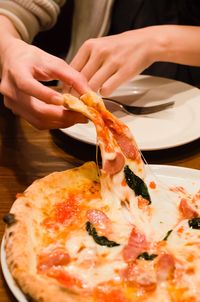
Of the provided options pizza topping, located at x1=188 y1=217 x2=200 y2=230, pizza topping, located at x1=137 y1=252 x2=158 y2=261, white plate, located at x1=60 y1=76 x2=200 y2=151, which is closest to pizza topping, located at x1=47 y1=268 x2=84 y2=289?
pizza topping, located at x1=137 y1=252 x2=158 y2=261

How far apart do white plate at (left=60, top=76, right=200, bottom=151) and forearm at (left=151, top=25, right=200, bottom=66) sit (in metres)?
0.09

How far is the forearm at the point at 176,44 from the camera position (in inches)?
63.4

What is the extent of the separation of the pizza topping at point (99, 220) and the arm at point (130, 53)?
0.52 meters

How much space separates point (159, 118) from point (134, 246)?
0.62 m

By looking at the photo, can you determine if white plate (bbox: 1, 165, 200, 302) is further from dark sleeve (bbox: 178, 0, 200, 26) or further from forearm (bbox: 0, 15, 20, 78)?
dark sleeve (bbox: 178, 0, 200, 26)

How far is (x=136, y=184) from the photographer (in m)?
1.05

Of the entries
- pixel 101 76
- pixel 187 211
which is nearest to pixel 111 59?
pixel 101 76

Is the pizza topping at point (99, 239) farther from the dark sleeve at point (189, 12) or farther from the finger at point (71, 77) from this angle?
the dark sleeve at point (189, 12)

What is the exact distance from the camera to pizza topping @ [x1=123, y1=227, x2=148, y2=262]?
0.87 m

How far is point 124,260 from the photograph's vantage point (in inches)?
33.8

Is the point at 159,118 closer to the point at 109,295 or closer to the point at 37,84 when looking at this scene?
the point at 37,84

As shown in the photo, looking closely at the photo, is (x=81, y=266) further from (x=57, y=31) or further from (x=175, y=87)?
(x=57, y=31)

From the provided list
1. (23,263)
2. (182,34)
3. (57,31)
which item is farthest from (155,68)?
(23,263)

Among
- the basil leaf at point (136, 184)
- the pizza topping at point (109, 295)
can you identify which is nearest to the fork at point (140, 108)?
the basil leaf at point (136, 184)
